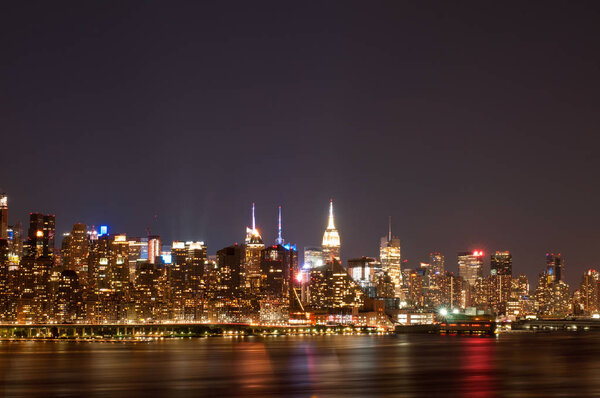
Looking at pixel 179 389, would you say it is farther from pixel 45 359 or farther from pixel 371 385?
pixel 45 359

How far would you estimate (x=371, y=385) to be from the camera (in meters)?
84.6

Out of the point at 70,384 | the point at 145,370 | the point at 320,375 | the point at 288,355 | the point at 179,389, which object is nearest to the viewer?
the point at 179,389

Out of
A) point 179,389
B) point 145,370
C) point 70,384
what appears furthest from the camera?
point 145,370

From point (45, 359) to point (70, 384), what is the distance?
157 feet

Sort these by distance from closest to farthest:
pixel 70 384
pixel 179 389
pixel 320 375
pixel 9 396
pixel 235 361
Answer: pixel 9 396 → pixel 179 389 → pixel 70 384 → pixel 320 375 → pixel 235 361

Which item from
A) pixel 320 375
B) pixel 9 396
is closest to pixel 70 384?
pixel 9 396

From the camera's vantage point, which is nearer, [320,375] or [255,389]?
[255,389]

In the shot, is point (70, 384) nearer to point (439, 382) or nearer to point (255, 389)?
point (255, 389)

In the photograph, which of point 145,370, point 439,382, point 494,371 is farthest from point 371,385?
point 145,370

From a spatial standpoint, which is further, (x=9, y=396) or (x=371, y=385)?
(x=371, y=385)

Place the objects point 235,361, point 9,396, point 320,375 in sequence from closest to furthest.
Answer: point 9,396, point 320,375, point 235,361

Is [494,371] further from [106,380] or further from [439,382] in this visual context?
[106,380]

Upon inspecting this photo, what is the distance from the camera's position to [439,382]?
292ft

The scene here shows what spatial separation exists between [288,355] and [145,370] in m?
42.5
